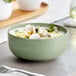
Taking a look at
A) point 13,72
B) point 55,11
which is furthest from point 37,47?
point 55,11

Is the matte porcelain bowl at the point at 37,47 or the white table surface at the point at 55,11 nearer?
the matte porcelain bowl at the point at 37,47

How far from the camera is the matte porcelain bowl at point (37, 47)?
982mm

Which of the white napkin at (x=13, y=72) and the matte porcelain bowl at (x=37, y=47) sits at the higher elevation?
the matte porcelain bowl at (x=37, y=47)

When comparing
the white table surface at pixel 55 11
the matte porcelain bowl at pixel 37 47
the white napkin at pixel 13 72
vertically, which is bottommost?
the white table surface at pixel 55 11

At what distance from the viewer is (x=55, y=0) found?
5.91 feet

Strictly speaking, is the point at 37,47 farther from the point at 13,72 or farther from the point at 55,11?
the point at 55,11

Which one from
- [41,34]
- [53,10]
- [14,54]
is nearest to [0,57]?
[14,54]

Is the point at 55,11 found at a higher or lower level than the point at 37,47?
lower

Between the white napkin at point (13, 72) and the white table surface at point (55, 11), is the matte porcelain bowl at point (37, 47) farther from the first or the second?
the white table surface at point (55, 11)

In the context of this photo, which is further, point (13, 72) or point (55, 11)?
point (55, 11)

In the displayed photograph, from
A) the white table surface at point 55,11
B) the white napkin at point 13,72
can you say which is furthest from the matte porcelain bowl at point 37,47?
the white table surface at point 55,11

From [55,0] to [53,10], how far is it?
66 millimetres

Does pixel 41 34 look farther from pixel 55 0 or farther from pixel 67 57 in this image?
pixel 55 0

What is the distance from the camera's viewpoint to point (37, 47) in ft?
3.22
